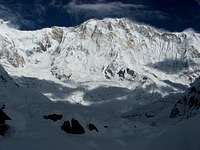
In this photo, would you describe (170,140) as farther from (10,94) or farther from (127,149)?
(10,94)

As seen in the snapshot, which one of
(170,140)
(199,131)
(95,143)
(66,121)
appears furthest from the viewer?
(66,121)

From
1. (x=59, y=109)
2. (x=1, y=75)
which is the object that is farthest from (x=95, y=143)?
(x=1, y=75)

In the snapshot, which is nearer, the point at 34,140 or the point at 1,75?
the point at 34,140

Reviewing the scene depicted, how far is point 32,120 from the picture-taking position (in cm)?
8200

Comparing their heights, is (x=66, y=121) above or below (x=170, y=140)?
below

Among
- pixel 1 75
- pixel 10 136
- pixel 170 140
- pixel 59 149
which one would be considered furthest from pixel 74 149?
A: pixel 1 75

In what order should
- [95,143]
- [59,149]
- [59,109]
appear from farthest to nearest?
[59,109] → [95,143] → [59,149]

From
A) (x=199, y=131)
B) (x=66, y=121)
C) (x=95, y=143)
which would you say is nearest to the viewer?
(x=199, y=131)

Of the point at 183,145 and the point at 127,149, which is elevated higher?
the point at 183,145

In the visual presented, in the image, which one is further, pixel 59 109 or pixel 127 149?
pixel 59 109

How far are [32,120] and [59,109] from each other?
11896mm

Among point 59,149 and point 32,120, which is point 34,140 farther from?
point 32,120

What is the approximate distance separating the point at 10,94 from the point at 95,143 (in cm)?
2473

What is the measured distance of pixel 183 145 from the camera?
5128 centimetres
